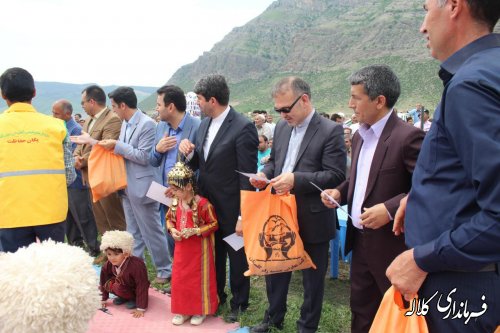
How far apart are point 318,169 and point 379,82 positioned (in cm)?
85

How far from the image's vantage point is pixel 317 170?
3.03m

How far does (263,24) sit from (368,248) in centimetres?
11767

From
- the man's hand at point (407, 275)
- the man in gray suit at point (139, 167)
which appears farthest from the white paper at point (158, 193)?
the man's hand at point (407, 275)

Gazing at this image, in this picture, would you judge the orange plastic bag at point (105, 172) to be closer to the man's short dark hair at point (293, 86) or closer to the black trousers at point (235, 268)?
the black trousers at point (235, 268)

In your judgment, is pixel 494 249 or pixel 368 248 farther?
pixel 368 248

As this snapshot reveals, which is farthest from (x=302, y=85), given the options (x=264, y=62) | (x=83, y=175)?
(x=264, y=62)

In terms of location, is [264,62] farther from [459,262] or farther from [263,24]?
[459,262]

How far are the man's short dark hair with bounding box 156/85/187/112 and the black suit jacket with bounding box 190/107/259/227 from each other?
60 cm

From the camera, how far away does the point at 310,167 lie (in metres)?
3.01

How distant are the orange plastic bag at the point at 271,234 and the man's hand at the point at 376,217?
774 millimetres

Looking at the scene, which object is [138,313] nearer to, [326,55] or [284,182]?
[284,182]

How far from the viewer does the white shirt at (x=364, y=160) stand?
244cm

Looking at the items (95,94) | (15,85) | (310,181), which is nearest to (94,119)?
(95,94)

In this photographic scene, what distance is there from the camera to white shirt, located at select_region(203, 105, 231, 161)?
365 centimetres
